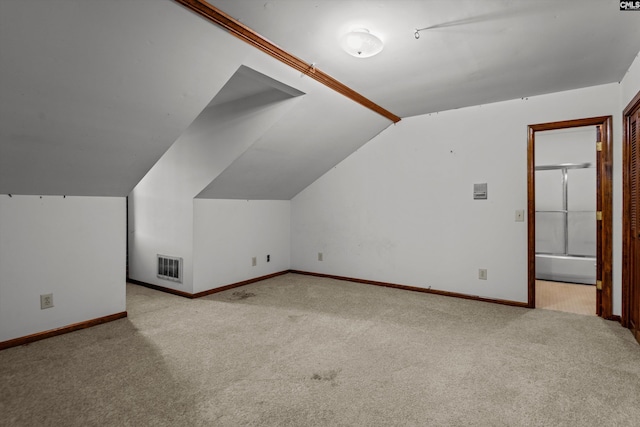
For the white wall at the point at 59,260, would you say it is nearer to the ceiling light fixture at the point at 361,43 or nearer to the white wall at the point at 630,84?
the ceiling light fixture at the point at 361,43

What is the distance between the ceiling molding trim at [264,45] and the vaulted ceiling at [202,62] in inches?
1.7

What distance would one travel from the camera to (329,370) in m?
2.13

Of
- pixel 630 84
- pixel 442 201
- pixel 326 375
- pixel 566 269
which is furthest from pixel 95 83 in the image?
pixel 566 269

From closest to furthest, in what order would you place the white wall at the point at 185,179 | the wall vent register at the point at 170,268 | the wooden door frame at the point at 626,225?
the wooden door frame at the point at 626,225, the white wall at the point at 185,179, the wall vent register at the point at 170,268

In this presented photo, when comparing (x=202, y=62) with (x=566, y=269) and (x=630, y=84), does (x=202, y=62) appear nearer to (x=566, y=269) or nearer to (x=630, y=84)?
(x=630, y=84)

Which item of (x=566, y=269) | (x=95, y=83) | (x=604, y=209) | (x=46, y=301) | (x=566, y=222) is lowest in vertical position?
(x=566, y=269)

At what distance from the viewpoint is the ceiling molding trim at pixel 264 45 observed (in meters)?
1.84

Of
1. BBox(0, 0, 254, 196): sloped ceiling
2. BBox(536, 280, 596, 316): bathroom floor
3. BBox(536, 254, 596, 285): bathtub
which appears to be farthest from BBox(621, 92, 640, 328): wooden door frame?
BBox(0, 0, 254, 196): sloped ceiling

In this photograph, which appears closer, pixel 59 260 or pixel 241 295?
pixel 59 260

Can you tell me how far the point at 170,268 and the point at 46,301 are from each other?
1.39 metres

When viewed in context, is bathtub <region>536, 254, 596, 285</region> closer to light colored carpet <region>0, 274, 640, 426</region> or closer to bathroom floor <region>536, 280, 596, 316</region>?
bathroom floor <region>536, 280, 596, 316</region>

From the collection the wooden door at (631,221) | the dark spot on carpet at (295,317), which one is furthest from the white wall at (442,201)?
the dark spot on carpet at (295,317)

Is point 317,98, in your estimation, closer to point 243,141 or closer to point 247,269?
point 243,141

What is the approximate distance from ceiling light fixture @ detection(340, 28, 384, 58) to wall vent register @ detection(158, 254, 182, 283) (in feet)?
9.55
